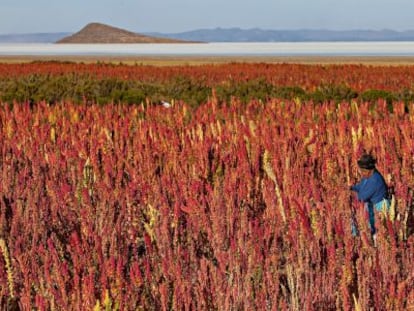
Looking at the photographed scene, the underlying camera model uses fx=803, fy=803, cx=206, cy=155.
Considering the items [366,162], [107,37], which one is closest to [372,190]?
[366,162]

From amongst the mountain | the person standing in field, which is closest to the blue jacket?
the person standing in field

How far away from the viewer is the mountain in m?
148

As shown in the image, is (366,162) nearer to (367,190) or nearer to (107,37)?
(367,190)

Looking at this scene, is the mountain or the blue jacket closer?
the blue jacket

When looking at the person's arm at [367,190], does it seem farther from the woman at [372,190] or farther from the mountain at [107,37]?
the mountain at [107,37]

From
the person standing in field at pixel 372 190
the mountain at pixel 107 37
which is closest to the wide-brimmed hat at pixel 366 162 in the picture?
the person standing in field at pixel 372 190

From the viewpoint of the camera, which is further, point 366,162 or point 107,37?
point 107,37

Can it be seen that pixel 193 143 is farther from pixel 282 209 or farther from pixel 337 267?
pixel 337 267

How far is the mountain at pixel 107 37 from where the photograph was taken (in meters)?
148

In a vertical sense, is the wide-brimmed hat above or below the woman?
above

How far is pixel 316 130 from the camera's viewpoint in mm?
7934

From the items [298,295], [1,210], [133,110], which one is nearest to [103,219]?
[1,210]

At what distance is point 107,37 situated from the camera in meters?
152

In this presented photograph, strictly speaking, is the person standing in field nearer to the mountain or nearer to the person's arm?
the person's arm
